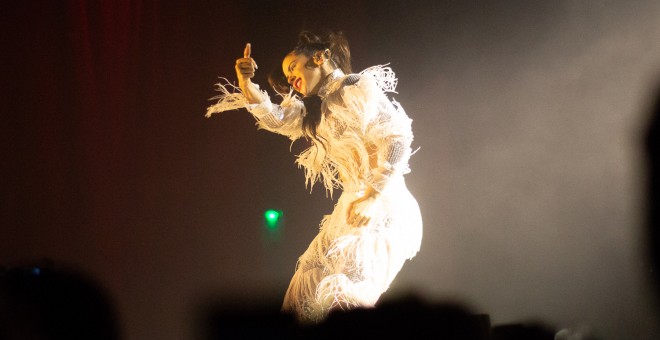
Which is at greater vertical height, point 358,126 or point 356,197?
point 358,126

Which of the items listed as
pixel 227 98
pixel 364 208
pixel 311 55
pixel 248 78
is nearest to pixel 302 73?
pixel 311 55

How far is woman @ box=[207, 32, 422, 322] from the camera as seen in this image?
1785 mm

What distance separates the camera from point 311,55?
2.02 meters

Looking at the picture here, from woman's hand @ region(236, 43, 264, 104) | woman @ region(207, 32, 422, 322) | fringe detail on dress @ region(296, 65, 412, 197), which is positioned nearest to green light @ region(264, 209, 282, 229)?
woman @ region(207, 32, 422, 322)

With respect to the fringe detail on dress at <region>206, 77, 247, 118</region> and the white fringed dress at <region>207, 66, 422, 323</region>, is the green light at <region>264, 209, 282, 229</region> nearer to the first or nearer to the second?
the white fringed dress at <region>207, 66, 422, 323</region>

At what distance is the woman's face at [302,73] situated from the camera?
2002 mm

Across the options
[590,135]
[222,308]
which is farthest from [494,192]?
[222,308]

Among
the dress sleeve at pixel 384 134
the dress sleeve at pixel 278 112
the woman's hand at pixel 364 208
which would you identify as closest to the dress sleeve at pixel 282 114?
the dress sleeve at pixel 278 112

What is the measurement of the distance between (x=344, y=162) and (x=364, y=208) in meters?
0.22

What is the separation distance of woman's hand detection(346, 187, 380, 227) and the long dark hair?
0.89ft

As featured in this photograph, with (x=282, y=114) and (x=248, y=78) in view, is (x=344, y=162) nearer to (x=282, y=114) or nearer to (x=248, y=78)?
(x=282, y=114)

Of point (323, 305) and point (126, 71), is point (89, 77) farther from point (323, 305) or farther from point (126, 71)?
point (323, 305)

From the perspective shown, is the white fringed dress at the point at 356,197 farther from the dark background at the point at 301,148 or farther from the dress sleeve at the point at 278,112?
the dark background at the point at 301,148

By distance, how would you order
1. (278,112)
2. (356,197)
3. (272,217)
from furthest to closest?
(272,217), (278,112), (356,197)
